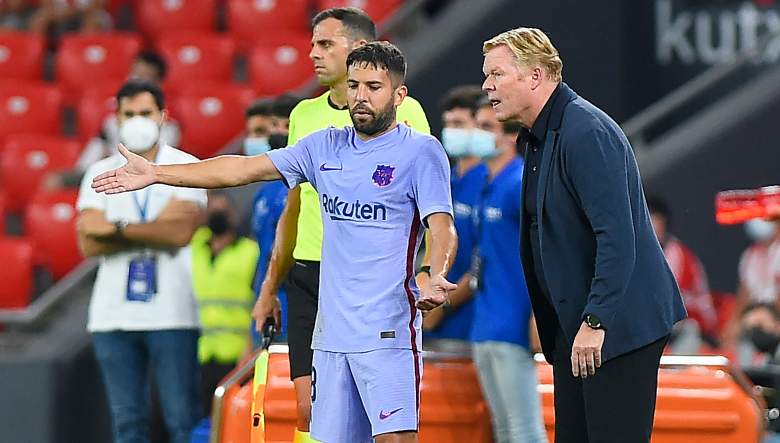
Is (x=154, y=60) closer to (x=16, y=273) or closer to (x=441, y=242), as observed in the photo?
(x=16, y=273)

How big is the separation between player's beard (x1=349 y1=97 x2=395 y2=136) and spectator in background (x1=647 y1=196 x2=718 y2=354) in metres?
3.86

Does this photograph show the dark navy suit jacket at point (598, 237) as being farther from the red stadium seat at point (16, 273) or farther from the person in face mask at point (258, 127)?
the red stadium seat at point (16, 273)

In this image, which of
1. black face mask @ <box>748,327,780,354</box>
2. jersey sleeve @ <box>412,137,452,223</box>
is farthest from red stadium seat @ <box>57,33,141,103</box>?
jersey sleeve @ <box>412,137,452,223</box>

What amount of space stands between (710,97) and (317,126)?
583 cm

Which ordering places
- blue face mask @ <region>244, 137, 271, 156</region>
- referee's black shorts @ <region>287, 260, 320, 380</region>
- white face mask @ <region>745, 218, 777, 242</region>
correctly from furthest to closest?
1. white face mask @ <region>745, 218, 777, 242</region>
2. blue face mask @ <region>244, 137, 271, 156</region>
3. referee's black shorts @ <region>287, 260, 320, 380</region>

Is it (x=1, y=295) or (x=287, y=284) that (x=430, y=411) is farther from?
(x=1, y=295)

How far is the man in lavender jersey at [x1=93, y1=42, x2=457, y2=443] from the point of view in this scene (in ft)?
17.3

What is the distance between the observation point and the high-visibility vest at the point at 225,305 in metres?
8.59

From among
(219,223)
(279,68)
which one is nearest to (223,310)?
(219,223)

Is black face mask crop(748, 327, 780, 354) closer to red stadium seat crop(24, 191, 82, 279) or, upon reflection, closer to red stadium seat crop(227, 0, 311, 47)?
red stadium seat crop(24, 191, 82, 279)

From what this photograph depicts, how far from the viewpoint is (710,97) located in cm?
1117

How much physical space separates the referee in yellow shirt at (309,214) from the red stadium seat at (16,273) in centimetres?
371

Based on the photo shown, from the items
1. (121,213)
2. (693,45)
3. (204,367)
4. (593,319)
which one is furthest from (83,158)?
(593,319)

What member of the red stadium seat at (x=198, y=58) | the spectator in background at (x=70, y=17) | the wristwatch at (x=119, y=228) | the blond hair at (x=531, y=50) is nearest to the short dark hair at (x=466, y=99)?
the wristwatch at (x=119, y=228)
